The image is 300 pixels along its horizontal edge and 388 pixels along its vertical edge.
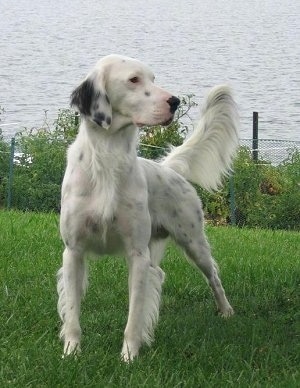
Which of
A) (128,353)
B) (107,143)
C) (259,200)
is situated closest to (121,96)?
(107,143)

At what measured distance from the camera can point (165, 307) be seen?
21.1ft

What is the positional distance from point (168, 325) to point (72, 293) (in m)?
0.82

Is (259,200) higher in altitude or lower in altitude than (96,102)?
lower

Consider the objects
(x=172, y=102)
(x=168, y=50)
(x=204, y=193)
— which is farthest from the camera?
(x=168, y=50)

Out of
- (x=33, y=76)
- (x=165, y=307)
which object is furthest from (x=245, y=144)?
(x=33, y=76)

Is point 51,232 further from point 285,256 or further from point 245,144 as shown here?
point 245,144

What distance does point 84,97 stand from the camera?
16.7 ft

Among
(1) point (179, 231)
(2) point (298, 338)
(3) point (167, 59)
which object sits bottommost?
(3) point (167, 59)

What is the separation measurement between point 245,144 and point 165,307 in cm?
905

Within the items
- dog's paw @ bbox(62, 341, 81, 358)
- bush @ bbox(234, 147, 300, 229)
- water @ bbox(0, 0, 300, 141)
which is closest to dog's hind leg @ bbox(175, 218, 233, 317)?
dog's paw @ bbox(62, 341, 81, 358)

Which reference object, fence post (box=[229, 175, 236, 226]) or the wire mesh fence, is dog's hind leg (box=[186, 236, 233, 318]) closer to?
fence post (box=[229, 175, 236, 226])

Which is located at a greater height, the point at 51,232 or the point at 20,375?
the point at 20,375

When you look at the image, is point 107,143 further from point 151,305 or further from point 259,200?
point 259,200

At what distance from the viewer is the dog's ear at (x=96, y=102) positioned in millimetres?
5043
